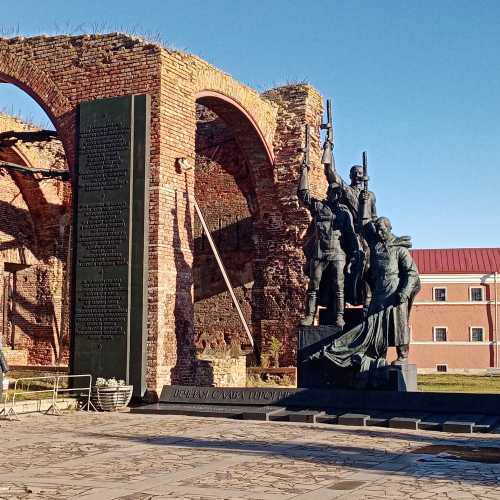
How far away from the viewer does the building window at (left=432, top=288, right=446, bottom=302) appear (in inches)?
1628

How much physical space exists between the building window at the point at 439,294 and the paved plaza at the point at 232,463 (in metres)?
32.2

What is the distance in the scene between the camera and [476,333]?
4106cm

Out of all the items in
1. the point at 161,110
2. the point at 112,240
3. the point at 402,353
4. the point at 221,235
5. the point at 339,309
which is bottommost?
the point at 402,353

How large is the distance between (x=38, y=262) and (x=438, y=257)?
26.7 meters

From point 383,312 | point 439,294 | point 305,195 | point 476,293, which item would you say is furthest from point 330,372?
point 439,294

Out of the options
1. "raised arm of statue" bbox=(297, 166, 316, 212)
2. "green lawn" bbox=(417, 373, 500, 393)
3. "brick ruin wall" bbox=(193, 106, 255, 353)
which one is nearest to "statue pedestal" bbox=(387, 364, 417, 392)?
"raised arm of statue" bbox=(297, 166, 316, 212)

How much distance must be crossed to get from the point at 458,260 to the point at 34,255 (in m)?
27.1

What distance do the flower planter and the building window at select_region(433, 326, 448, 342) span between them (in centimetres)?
3157

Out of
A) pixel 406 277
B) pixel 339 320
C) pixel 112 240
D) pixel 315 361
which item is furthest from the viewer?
pixel 112 240

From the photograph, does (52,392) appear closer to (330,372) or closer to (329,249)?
(330,372)

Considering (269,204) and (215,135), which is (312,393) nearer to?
(269,204)

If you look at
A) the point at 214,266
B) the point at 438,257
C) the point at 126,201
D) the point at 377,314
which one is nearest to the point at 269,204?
the point at 214,266

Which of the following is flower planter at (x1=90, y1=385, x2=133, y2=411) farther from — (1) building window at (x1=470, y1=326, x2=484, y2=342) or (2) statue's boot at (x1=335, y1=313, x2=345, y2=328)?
(1) building window at (x1=470, y1=326, x2=484, y2=342)

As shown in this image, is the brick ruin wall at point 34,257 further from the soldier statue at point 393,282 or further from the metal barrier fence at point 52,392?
the soldier statue at point 393,282
